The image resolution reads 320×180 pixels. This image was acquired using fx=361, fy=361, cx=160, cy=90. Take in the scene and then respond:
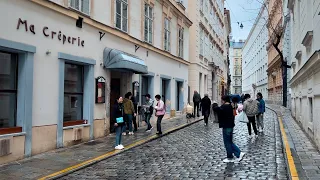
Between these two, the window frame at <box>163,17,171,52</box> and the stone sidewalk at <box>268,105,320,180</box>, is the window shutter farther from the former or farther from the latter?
the window frame at <box>163,17,171,52</box>

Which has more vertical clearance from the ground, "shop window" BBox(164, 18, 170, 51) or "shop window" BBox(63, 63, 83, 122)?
"shop window" BBox(164, 18, 170, 51)

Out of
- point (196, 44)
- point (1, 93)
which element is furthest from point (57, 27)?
point (196, 44)

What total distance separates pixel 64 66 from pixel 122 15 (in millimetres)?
4733

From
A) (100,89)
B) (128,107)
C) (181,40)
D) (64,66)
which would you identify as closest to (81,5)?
(64,66)

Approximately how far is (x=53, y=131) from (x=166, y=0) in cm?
1223

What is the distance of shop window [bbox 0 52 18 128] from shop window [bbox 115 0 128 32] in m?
5.94

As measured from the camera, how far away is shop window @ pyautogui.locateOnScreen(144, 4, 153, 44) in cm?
1739

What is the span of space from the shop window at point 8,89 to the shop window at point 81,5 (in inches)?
115

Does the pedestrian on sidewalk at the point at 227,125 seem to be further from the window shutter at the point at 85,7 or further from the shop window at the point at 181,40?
the shop window at the point at 181,40

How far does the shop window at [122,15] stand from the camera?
1416cm

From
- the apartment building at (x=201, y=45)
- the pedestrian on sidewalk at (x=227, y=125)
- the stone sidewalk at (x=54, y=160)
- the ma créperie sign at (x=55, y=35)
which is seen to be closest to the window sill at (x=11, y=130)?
the stone sidewalk at (x=54, y=160)

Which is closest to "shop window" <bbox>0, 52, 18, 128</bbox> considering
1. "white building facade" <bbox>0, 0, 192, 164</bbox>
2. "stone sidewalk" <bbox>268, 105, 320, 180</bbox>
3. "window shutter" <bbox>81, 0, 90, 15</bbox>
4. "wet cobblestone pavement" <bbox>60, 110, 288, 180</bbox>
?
"white building facade" <bbox>0, 0, 192, 164</bbox>

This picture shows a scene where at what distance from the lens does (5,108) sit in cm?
865

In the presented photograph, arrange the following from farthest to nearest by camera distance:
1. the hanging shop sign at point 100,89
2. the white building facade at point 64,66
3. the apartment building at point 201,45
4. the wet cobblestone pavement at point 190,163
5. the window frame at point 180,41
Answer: the apartment building at point 201,45 < the window frame at point 180,41 < the hanging shop sign at point 100,89 < the white building facade at point 64,66 < the wet cobblestone pavement at point 190,163
